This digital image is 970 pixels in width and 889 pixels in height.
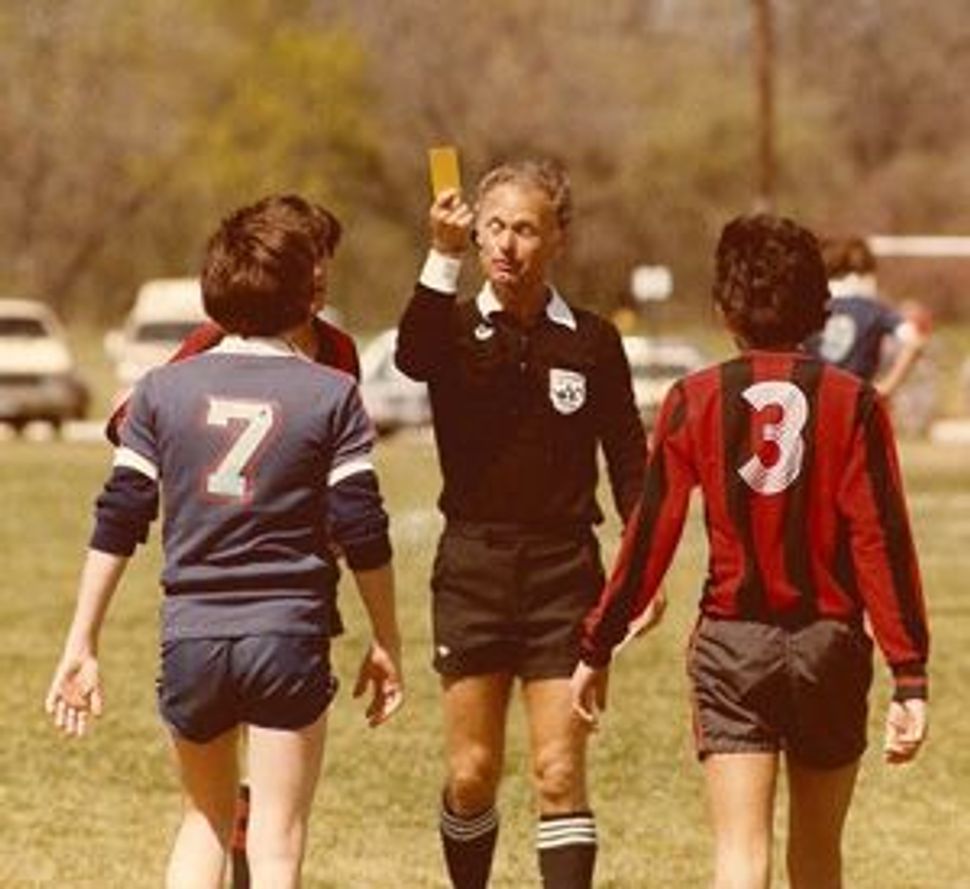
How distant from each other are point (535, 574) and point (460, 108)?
78.6 meters

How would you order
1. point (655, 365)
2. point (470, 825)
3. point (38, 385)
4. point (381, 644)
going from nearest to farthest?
point (381, 644) < point (470, 825) < point (655, 365) < point (38, 385)

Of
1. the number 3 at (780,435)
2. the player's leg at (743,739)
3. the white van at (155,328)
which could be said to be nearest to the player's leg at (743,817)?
the player's leg at (743,739)

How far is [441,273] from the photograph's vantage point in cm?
863

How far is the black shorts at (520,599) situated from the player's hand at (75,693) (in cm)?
160

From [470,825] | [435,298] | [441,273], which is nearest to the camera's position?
[441,273]

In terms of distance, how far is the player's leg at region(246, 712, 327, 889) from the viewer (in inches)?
291

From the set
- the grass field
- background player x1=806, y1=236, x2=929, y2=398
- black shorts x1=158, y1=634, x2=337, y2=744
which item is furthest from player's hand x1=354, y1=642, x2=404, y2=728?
background player x1=806, y1=236, x2=929, y2=398

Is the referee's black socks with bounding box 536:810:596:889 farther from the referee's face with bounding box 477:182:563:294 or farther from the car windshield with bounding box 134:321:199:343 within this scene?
the car windshield with bounding box 134:321:199:343

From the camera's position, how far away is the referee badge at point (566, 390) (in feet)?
29.0

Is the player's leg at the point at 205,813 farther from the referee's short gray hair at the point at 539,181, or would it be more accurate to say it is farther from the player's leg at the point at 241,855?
the referee's short gray hair at the point at 539,181

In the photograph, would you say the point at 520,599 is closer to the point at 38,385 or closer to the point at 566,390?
the point at 566,390

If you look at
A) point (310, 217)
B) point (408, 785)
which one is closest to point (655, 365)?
point (408, 785)

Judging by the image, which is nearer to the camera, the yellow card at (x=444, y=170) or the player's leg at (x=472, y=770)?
the yellow card at (x=444, y=170)

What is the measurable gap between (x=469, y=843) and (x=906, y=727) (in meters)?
2.10
